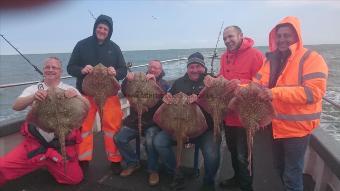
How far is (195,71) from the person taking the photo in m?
4.43

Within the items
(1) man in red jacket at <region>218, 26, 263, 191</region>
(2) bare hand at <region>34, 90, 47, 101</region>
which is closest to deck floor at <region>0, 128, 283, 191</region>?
(1) man in red jacket at <region>218, 26, 263, 191</region>

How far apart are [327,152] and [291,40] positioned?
58.3 inches

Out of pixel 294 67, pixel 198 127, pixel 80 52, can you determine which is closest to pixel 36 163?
pixel 80 52

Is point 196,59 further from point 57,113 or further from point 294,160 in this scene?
point 57,113

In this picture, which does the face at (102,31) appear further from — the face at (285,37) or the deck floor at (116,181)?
the face at (285,37)

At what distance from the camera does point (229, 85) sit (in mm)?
3805

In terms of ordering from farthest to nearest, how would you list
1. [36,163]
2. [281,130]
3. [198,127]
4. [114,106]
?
[114,106] → [36,163] → [198,127] → [281,130]

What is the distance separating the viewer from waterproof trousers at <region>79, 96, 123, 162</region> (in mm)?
4905

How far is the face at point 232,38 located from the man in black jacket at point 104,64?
187 centimetres

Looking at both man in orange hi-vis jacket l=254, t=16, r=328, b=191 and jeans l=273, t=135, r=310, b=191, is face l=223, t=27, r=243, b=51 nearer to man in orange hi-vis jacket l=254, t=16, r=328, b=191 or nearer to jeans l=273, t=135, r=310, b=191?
man in orange hi-vis jacket l=254, t=16, r=328, b=191

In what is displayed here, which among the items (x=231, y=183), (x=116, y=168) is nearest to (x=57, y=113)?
(x=116, y=168)

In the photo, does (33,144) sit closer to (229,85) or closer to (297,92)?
(229,85)

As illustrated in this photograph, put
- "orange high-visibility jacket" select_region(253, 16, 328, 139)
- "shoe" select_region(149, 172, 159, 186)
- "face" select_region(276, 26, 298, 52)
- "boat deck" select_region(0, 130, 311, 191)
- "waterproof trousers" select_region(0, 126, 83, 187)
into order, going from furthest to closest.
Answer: "shoe" select_region(149, 172, 159, 186)
"boat deck" select_region(0, 130, 311, 191)
"waterproof trousers" select_region(0, 126, 83, 187)
"face" select_region(276, 26, 298, 52)
"orange high-visibility jacket" select_region(253, 16, 328, 139)

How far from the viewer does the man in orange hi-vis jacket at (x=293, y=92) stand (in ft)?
10.4
